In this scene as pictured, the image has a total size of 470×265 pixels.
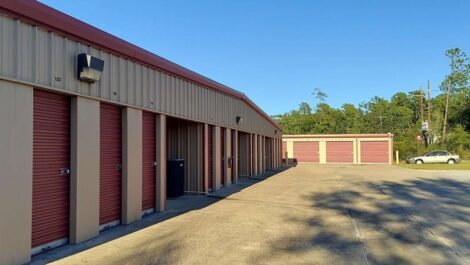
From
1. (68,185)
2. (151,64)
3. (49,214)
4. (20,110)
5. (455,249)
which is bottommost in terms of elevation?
(455,249)

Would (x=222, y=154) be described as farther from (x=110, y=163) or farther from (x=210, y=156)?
(x=110, y=163)

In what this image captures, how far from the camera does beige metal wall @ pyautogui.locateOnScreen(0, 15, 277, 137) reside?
5676 millimetres

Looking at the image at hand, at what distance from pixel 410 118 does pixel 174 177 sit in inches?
2896

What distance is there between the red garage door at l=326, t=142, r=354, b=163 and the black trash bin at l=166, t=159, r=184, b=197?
1357 inches

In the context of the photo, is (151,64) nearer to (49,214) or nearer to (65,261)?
(49,214)

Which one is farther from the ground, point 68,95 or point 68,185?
point 68,95

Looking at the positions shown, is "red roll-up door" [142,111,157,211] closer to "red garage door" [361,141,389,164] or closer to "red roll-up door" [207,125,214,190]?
"red roll-up door" [207,125,214,190]

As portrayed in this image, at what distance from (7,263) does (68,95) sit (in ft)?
9.43

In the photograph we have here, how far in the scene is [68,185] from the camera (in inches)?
275

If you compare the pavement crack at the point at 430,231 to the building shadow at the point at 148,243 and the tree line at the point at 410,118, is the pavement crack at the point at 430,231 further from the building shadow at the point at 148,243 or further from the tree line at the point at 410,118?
the tree line at the point at 410,118

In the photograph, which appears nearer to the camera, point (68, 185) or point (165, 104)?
point (68, 185)

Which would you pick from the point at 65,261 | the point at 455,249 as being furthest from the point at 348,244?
the point at 65,261

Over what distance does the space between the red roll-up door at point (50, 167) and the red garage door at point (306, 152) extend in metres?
40.7

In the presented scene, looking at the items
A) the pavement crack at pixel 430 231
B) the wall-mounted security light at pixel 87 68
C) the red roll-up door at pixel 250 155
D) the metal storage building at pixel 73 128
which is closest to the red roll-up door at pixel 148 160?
the metal storage building at pixel 73 128
